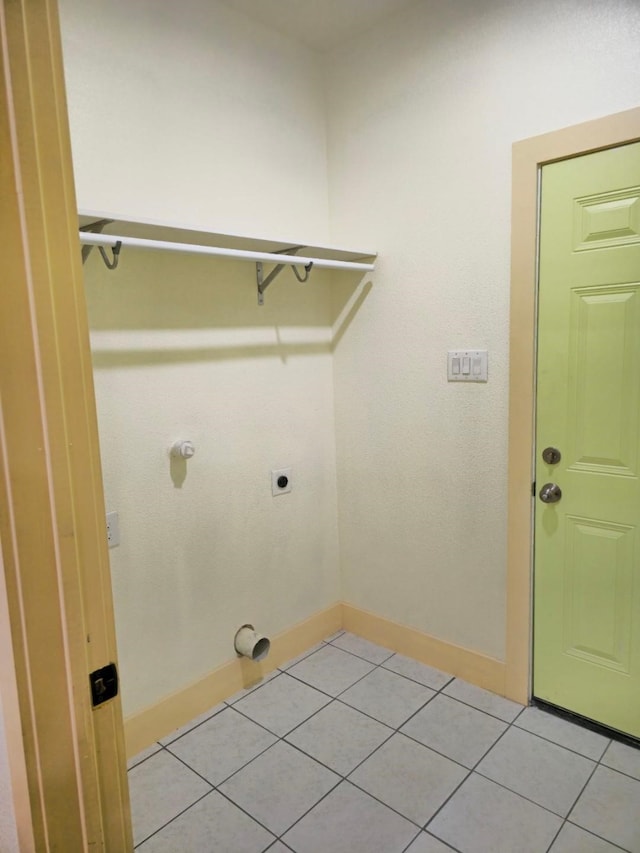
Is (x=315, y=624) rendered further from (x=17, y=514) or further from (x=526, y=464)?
(x=17, y=514)

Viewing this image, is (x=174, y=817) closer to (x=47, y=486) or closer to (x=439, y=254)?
(x=47, y=486)

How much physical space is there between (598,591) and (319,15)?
7.76ft

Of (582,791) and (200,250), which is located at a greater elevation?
(200,250)

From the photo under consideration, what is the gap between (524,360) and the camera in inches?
78.7

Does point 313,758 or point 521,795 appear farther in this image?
point 313,758

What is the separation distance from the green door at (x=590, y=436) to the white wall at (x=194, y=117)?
→ 105 cm

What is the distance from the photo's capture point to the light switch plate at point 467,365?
2.12m

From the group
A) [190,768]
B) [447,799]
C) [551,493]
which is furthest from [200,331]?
[447,799]

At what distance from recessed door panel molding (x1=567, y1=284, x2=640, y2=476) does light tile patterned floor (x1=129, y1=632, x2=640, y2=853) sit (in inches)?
38.5

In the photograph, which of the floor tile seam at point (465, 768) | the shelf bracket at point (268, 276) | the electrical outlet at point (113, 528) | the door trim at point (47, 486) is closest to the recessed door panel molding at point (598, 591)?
the floor tile seam at point (465, 768)

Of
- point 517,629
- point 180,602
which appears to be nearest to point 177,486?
point 180,602

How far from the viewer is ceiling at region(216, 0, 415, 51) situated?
2.08 meters

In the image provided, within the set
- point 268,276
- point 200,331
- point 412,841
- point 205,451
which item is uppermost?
point 268,276

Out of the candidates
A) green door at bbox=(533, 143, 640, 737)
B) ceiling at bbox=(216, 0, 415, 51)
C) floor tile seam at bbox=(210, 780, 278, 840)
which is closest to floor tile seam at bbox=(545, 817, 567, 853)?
green door at bbox=(533, 143, 640, 737)
